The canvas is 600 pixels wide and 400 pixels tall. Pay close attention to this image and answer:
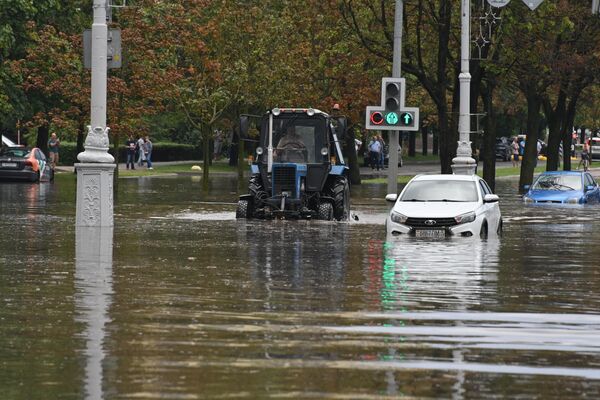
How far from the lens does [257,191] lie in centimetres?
3353

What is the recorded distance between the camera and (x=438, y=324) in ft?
44.0

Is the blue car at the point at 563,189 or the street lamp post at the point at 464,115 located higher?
the street lamp post at the point at 464,115

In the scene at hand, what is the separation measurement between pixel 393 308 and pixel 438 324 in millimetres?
1347

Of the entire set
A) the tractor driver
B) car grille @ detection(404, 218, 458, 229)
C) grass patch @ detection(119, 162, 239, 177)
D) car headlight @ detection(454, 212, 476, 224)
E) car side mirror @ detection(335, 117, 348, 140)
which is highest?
car side mirror @ detection(335, 117, 348, 140)

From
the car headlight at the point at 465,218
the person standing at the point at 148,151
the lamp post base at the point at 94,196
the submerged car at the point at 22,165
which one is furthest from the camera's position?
the person standing at the point at 148,151

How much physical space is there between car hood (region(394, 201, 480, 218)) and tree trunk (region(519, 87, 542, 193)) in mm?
33707

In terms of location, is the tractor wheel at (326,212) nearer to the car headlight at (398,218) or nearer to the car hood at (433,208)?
the car hood at (433,208)

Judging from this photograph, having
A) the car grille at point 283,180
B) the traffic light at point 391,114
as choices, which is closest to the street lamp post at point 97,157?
the car grille at point 283,180

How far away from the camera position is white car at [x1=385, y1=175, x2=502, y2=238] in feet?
87.6

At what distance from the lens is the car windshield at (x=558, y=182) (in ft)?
159

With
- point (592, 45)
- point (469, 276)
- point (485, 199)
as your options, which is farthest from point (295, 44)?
point (469, 276)

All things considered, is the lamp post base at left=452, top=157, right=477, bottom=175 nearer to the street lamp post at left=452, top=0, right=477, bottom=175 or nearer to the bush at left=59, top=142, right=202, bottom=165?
the street lamp post at left=452, top=0, right=477, bottom=175

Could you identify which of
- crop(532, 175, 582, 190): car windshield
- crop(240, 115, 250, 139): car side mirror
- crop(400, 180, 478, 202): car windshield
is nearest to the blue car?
crop(532, 175, 582, 190): car windshield

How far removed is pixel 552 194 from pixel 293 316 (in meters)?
34.8
